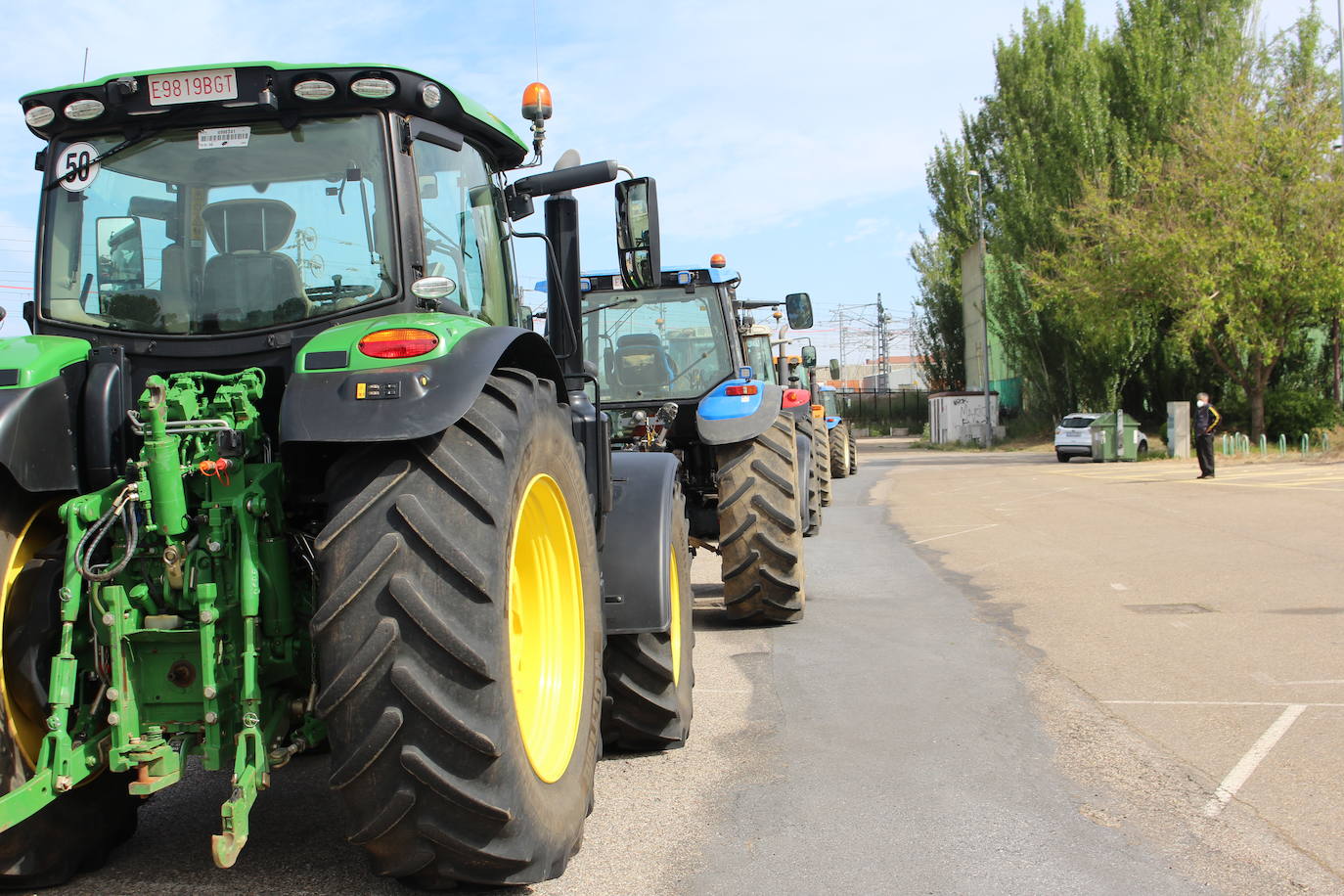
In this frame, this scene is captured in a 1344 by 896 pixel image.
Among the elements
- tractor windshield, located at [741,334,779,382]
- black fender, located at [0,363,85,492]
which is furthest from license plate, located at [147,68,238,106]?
tractor windshield, located at [741,334,779,382]

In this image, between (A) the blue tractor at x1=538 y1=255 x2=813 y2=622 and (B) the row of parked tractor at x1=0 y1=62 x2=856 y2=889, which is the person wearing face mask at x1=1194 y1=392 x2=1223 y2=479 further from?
(B) the row of parked tractor at x1=0 y1=62 x2=856 y2=889

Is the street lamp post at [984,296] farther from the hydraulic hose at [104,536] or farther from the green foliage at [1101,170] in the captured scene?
the hydraulic hose at [104,536]

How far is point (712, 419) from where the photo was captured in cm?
817

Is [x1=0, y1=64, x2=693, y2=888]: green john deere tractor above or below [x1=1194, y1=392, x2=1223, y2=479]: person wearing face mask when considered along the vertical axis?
above

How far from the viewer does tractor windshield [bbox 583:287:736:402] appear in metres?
9.28

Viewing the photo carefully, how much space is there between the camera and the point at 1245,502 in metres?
17.0

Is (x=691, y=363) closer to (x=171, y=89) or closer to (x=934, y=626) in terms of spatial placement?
(x=934, y=626)

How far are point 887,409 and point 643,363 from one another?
59.1 m

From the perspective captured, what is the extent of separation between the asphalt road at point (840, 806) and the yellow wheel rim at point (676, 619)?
38cm

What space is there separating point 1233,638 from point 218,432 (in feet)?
21.4

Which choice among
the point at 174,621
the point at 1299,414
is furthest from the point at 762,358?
the point at 1299,414

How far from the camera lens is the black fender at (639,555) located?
4.88 metres

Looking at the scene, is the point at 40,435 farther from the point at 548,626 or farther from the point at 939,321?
the point at 939,321

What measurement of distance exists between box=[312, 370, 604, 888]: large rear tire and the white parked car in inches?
1216
